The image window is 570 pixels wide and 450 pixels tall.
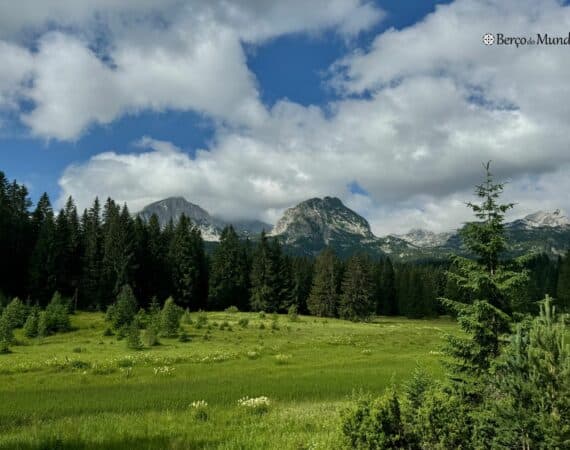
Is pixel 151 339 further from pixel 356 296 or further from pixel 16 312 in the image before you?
pixel 356 296

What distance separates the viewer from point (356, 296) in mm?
87562

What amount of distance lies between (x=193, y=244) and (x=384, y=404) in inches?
3411

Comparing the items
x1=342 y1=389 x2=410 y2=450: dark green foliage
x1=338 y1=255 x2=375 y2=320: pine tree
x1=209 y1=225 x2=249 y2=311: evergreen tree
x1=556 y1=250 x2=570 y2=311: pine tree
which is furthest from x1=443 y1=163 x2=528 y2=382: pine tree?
x1=556 y1=250 x2=570 y2=311: pine tree

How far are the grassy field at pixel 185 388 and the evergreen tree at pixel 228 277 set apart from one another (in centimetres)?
4834

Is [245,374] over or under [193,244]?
under

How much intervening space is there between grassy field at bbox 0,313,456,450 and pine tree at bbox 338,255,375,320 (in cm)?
4663

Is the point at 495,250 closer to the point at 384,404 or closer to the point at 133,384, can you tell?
the point at 384,404

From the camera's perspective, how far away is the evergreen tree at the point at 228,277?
293 feet

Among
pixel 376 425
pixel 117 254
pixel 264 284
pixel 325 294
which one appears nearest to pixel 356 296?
pixel 325 294

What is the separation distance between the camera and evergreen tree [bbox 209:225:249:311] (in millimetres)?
89438

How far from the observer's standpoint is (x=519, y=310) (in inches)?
441

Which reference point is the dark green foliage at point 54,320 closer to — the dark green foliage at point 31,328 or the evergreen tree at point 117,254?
the dark green foliage at point 31,328

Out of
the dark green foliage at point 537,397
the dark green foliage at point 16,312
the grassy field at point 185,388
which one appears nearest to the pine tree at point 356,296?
the grassy field at point 185,388

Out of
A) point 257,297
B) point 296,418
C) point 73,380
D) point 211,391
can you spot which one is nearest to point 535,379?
point 296,418
